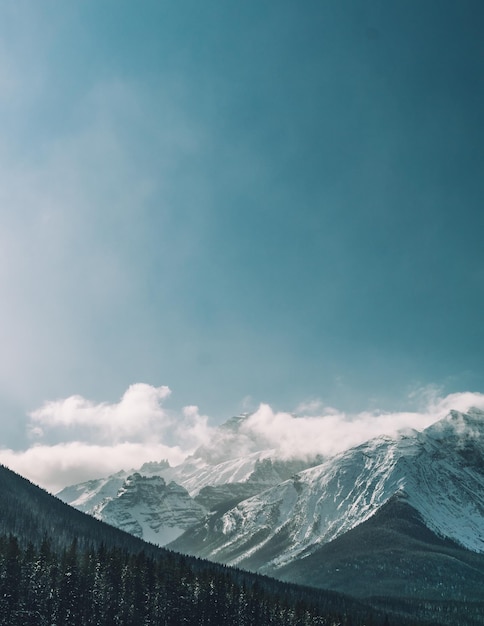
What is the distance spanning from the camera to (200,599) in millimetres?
178625

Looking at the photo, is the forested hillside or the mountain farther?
the mountain

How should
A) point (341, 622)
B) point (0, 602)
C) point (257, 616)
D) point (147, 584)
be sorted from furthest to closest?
point (341, 622) → point (257, 616) → point (147, 584) → point (0, 602)

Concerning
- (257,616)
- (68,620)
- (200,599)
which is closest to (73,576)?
(68,620)

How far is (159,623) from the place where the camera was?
543ft

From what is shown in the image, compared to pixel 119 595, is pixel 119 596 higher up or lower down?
lower down

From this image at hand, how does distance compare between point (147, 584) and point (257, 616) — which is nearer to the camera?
point (147, 584)

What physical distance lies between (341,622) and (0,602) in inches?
4280

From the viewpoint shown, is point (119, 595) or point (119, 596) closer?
point (119, 596)

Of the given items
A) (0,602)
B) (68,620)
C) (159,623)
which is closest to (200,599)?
(159,623)

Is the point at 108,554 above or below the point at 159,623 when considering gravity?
above

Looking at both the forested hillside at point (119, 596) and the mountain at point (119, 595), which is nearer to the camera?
the forested hillside at point (119, 596)

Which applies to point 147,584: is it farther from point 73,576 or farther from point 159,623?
point 73,576

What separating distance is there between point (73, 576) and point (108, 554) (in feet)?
84.4

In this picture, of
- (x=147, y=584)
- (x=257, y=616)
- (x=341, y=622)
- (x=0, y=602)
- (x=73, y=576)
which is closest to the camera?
(x=0, y=602)
